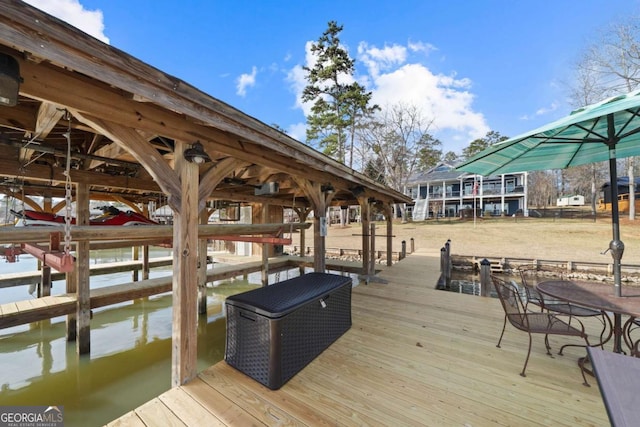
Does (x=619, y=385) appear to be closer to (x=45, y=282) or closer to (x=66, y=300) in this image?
(x=66, y=300)

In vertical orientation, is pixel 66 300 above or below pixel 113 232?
below

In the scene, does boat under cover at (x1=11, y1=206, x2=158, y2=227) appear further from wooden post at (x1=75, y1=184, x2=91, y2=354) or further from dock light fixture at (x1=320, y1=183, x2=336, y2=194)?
dock light fixture at (x1=320, y1=183, x2=336, y2=194)

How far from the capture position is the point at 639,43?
14.4m

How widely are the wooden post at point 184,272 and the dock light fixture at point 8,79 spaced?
1.08m

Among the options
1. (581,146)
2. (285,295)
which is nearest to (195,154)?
(285,295)

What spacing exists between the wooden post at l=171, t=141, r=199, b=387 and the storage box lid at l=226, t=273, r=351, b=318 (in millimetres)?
429

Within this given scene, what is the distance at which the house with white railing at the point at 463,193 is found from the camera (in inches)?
976

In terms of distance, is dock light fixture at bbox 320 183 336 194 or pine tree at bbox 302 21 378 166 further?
pine tree at bbox 302 21 378 166

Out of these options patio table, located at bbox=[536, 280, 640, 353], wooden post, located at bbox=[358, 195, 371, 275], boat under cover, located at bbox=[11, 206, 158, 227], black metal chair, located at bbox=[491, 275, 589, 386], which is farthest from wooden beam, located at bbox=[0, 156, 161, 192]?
patio table, located at bbox=[536, 280, 640, 353]

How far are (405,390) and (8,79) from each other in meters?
3.41

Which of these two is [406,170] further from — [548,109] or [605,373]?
[605,373]

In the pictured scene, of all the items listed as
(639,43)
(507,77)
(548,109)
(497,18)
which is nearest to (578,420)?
(497,18)

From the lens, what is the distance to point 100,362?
416 centimetres

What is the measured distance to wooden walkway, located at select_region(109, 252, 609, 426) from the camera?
6.40 feet
